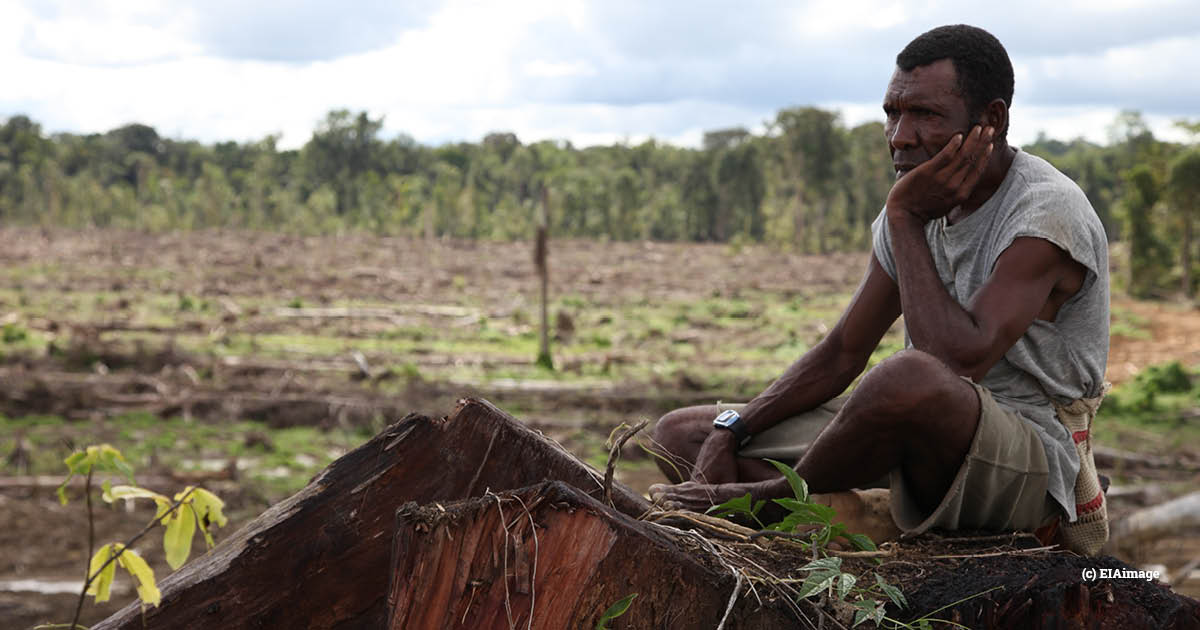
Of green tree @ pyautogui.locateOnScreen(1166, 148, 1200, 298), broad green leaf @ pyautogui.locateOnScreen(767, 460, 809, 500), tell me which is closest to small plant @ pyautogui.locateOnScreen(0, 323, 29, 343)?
broad green leaf @ pyautogui.locateOnScreen(767, 460, 809, 500)

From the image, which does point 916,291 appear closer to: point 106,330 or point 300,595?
point 300,595

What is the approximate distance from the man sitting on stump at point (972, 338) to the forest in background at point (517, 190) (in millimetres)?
27406

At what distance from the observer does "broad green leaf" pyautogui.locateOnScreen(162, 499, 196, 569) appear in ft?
6.44

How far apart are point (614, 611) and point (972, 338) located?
117 cm

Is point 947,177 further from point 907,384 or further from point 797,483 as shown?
point 797,483

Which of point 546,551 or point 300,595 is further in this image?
point 300,595

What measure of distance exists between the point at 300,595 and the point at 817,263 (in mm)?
26617

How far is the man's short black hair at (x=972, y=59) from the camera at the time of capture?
248 centimetres

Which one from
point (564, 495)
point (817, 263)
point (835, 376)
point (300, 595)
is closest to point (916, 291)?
point (835, 376)

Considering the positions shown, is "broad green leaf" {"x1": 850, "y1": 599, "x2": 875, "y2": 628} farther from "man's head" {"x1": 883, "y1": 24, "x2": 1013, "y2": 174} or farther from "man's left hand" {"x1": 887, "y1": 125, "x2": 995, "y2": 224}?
"man's head" {"x1": 883, "y1": 24, "x2": 1013, "y2": 174}

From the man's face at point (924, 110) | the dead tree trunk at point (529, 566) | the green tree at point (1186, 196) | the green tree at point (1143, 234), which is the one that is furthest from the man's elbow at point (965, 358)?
the green tree at point (1143, 234)

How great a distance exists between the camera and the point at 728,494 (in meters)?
2.47

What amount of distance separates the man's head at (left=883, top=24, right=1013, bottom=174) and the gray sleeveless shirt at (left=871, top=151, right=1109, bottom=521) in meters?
0.18

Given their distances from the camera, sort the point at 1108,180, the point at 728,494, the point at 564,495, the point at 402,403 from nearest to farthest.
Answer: the point at 564,495 → the point at 728,494 → the point at 402,403 → the point at 1108,180
